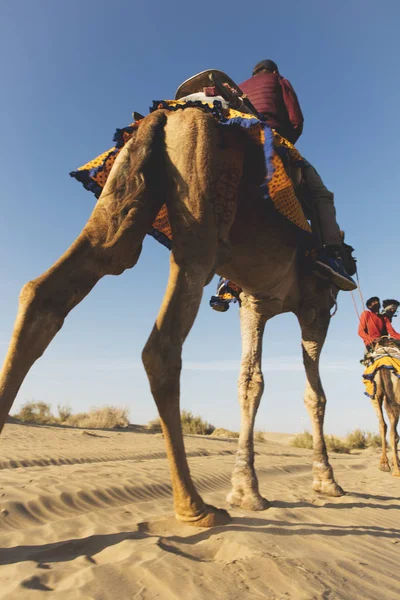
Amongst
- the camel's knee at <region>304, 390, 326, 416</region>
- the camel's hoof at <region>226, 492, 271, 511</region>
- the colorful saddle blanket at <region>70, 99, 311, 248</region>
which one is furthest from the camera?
the camel's knee at <region>304, 390, 326, 416</region>

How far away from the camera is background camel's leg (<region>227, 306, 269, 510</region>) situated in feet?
12.2

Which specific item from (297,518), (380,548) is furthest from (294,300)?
(380,548)

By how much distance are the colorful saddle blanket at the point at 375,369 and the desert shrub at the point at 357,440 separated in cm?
1127

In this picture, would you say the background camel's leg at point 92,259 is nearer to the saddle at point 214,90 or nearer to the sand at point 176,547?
the saddle at point 214,90

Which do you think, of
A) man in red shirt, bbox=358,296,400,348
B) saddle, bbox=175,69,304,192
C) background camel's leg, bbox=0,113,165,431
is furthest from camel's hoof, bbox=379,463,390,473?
background camel's leg, bbox=0,113,165,431

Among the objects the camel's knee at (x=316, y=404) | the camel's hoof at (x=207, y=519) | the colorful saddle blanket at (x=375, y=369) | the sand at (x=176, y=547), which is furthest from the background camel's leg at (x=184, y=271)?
the colorful saddle blanket at (x=375, y=369)

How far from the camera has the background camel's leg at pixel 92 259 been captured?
2.23m

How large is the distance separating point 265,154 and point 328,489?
3.67 m

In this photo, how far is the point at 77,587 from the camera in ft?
5.82

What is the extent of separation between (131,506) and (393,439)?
748cm

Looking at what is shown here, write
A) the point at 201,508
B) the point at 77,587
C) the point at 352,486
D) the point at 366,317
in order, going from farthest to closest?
1. the point at 366,317
2. the point at 352,486
3. the point at 201,508
4. the point at 77,587

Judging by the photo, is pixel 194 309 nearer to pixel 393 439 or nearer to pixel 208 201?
pixel 208 201

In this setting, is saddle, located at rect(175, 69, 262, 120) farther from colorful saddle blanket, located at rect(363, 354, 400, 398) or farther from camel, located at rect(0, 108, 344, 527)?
colorful saddle blanket, located at rect(363, 354, 400, 398)

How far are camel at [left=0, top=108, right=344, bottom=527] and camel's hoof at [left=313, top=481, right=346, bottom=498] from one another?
4.61ft
